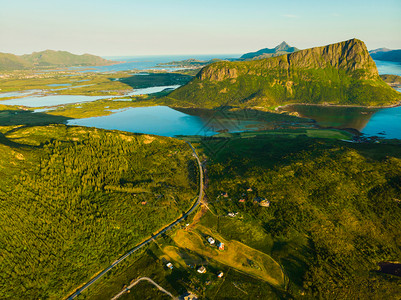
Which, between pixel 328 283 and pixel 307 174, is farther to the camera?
pixel 307 174

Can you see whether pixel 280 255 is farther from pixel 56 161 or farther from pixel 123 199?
pixel 56 161

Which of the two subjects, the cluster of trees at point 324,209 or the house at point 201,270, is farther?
the house at point 201,270

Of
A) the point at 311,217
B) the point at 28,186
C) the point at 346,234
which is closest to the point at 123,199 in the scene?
the point at 28,186

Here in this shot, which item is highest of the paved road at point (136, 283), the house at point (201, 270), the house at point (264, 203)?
the house at point (264, 203)

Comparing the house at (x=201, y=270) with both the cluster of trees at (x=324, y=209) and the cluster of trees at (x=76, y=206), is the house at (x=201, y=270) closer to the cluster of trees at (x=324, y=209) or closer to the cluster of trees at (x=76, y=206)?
the cluster of trees at (x=324, y=209)

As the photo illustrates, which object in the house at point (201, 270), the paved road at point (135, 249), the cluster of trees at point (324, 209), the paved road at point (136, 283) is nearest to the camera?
the paved road at point (136, 283)

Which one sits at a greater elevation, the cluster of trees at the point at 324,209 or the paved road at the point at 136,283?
the cluster of trees at the point at 324,209

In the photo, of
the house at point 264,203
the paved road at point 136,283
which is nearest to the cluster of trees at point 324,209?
the house at point 264,203
